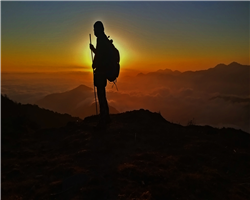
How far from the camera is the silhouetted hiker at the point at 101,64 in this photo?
8266mm

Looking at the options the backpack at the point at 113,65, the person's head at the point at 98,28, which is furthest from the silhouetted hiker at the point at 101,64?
the backpack at the point at 113,65

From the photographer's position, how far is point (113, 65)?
28.1 ft

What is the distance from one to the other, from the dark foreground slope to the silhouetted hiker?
70cm

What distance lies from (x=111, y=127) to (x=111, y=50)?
280cm

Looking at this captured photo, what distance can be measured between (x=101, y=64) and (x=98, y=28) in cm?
126

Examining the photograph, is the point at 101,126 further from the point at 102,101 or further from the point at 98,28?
the point at 98,28

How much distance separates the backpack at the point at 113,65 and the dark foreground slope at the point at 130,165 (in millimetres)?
1871

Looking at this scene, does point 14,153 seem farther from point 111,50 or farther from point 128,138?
point 111,50

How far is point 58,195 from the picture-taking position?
4.43 metres

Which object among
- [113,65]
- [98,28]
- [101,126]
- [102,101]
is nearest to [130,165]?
[101,126]

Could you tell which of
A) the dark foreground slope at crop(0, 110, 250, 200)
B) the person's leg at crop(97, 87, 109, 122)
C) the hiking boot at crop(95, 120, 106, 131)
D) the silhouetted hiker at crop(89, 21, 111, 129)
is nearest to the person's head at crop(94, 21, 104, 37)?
the silhouetted hiker at crop(89, 21, 111, 129)

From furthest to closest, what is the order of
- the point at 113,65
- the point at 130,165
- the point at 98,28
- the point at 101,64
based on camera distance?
the point at 113,65
the point at 101,64
the point at 98,28
the point at 130,165

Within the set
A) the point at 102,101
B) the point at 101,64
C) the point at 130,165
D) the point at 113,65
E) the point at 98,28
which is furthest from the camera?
the point at 102,101

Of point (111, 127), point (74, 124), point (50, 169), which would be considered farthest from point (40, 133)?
point (50, 169)
